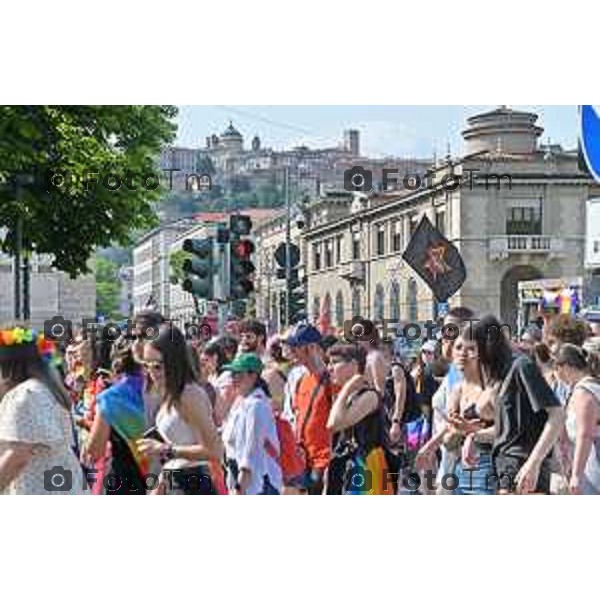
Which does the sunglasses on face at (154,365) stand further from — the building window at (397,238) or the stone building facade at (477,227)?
the building window at (397,238)

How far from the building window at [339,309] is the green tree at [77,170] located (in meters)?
1.35

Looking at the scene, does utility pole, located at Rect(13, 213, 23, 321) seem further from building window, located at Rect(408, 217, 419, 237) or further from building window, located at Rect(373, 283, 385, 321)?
building window, located at Rect(408, 217, 419, 237)

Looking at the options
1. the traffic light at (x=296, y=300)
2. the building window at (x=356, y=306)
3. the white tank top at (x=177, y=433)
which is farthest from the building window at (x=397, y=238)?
the white tank top at (x=177, y=433)

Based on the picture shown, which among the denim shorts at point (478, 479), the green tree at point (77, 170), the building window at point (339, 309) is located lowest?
the denim shorts at point (478, 479)

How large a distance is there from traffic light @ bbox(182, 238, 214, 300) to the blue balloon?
247 centimetres

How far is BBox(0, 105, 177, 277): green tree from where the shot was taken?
9000mm

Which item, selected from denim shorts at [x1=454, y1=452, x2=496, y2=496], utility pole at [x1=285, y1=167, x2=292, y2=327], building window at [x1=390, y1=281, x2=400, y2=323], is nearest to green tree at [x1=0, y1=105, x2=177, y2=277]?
utility pole at [x1=285, y1=167, x2=292, y2=327]

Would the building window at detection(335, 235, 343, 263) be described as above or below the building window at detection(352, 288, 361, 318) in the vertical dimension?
above

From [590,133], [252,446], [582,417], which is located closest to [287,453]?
[252,446]

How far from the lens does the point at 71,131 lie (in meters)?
9.35

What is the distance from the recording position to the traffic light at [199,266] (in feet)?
30.5
